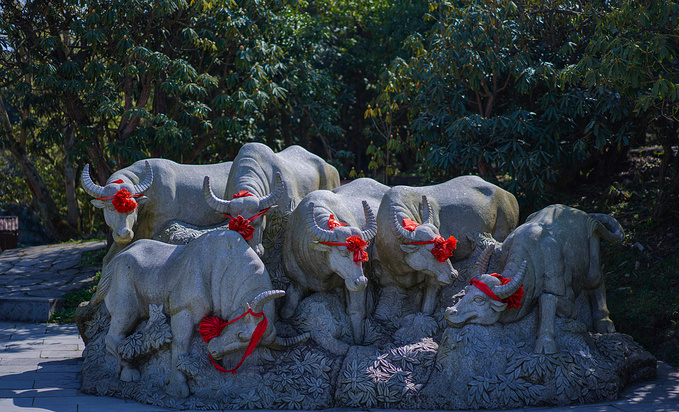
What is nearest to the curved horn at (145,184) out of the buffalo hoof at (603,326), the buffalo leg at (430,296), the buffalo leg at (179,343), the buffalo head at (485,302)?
the buffalo leg at (179,343)

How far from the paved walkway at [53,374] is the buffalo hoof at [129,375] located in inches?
10.1

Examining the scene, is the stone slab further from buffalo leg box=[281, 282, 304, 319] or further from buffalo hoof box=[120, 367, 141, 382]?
buffalo leg box=[281, 282, 304, 319]

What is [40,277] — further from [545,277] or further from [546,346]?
[546,346]

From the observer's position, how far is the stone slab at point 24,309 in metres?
10.3

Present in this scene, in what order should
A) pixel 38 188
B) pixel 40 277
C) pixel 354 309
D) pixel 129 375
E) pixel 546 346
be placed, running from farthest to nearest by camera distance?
pixel 38 188, pixel 40 277, pixel 354 309, pixel 129 375, pixel 546 346

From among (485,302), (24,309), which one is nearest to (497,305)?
(485,302)

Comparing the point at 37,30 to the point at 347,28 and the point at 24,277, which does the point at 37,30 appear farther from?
the point at 347,28

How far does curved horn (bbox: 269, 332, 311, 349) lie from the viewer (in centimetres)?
672

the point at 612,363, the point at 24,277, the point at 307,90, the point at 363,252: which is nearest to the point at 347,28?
the point at 307,90

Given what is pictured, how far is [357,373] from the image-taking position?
651cm

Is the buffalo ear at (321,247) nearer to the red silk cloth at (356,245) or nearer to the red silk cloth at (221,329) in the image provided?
the red silk cloth at (356,245)

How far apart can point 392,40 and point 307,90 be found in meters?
2.71

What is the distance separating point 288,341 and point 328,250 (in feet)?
3.32

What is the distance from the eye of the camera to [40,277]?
1248 cm
